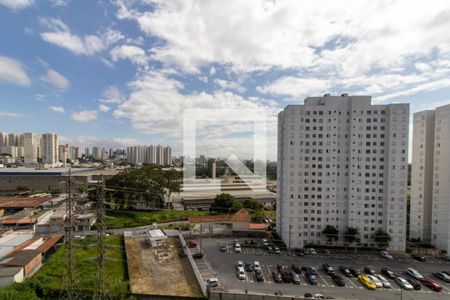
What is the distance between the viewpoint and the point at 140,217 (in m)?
17.4

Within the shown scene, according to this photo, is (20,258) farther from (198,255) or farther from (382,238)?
(382,238)

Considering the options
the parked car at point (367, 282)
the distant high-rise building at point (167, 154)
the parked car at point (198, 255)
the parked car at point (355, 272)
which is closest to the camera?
the parked car at point (367, 282)

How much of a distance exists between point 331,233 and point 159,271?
29.0 feet

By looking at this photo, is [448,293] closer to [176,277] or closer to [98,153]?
[176,277]

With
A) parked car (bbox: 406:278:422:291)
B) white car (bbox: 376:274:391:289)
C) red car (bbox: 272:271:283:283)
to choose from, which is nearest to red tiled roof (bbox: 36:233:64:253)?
red car (bbox: 272:271:283:283)

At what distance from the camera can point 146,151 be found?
5678 centimetres

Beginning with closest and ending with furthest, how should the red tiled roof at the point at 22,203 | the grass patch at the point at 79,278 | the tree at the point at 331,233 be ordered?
the grass patch at the point at 79,278 → the tree at the point at 331,233 → the red tiled roof at the point at 22,203

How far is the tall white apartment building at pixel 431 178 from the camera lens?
12.4 meters

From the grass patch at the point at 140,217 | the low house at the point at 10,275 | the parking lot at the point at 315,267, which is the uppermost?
the low house at the point at 10,275

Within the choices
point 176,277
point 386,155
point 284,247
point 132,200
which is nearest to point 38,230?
point 132,200

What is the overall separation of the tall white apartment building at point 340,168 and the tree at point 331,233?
0.27 m

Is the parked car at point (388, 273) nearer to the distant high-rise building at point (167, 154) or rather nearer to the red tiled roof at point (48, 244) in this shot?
the red tiled roof at point (48, 244)

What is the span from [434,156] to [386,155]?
3195 mm

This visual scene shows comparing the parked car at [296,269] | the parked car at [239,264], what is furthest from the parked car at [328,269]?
the parked car at [239,264]
